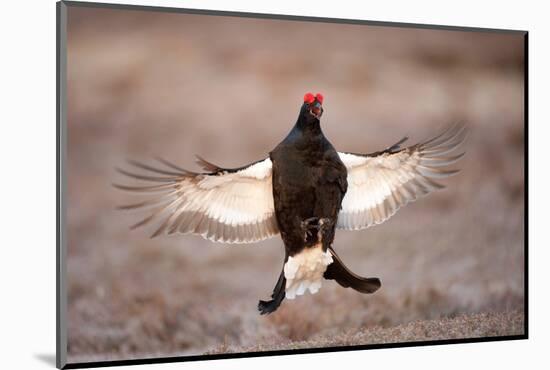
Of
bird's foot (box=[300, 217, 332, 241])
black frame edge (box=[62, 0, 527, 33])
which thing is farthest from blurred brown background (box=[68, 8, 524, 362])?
bird's foot (box=[300, 217, 332, 241])

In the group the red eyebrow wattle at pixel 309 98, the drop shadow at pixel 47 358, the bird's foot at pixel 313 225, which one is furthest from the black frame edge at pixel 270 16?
the drop shadow at pixel 47 358

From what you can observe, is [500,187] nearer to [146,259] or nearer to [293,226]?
[293,226]

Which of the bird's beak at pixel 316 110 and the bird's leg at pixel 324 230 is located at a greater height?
the bird's beak at pixel 316 110

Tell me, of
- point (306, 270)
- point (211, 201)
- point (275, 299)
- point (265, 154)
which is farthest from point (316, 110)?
point (275, 299)

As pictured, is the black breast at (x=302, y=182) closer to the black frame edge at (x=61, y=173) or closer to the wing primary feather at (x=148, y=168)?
the wing primary feather at (x=148, y=168)

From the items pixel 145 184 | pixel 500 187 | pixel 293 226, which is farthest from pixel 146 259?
pixel 500 187

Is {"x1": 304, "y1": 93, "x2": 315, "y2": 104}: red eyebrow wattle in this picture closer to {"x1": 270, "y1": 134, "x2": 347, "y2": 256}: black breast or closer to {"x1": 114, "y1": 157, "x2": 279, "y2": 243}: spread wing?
{"x1": 270, "y1": 134, "x2": 347, "y2": 256}: black breast

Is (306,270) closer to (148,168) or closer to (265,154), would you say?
(265,154)
